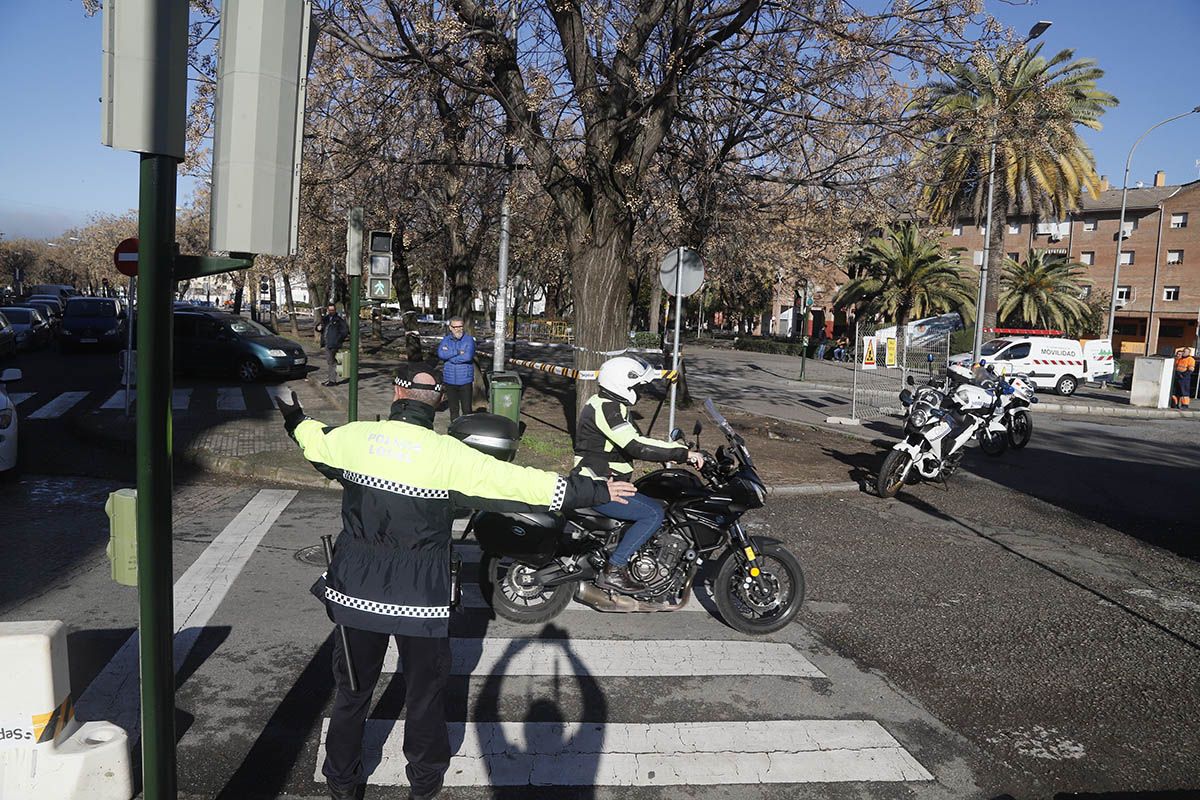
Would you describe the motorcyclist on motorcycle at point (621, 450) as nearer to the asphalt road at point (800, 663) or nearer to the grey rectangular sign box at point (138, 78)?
the asphalt road at point (800, 663)

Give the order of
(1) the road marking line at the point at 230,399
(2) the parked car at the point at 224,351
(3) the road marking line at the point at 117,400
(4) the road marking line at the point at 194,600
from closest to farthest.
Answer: (4) the road marking line at the point at 194,600
(3) the road marking line at the point at 117,400
(1) the road marking line at the point at 230,399
(2) the parked car at the point at 224,351

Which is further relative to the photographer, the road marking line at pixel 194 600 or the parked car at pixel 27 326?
the parked car at pixel 27 326

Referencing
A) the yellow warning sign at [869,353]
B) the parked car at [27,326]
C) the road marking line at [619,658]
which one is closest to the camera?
the road marking line at [619,658]

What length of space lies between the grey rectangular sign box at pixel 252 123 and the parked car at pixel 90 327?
27067 millimetres

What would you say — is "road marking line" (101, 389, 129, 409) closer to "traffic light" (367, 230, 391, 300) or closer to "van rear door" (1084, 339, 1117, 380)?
A: "traffic light" (367, 230, 391, 300)

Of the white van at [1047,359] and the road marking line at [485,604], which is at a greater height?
the white van at [1047,359]

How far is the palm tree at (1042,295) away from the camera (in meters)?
42.3

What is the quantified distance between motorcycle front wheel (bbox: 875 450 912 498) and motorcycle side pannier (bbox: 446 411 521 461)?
683 centimetres

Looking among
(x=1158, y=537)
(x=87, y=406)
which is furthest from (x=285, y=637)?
(x=87, y=406)

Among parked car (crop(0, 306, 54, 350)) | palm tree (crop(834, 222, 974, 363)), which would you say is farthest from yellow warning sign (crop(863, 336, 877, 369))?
parked car (crop(0, 306, 54, 350))

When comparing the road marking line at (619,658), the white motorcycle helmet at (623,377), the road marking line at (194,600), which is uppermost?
the white motorcycle helmet at (623,377)

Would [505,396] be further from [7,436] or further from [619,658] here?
[619,658]

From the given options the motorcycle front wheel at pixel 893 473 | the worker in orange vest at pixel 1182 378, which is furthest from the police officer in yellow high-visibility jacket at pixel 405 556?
the worker in orange vest at pixel 1182 378

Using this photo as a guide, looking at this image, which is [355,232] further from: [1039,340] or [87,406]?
[1039,340]
